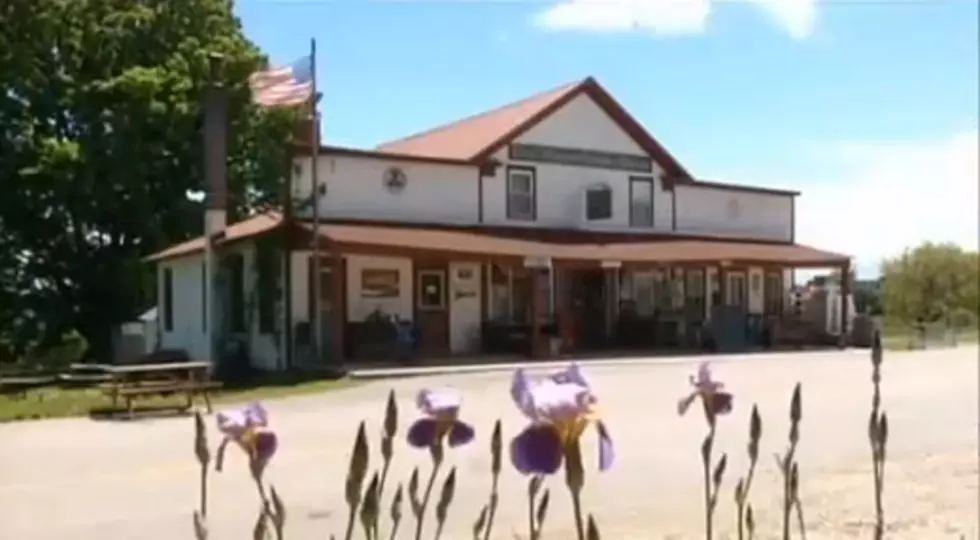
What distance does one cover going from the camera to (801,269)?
8.37 ft

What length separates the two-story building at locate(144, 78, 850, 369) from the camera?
Answer: 1893 millimetres

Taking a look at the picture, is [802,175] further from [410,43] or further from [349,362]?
[349,362]

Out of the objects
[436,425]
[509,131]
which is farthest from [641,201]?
[436,425]

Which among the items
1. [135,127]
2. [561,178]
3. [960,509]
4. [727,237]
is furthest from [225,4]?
[960,509]

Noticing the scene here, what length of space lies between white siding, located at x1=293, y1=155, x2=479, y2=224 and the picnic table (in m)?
0.32

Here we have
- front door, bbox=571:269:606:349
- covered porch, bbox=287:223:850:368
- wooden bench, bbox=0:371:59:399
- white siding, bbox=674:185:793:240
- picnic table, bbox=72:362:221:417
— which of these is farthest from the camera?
front door, bbox=571:269:606:349

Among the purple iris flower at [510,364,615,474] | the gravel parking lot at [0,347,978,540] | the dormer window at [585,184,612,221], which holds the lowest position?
the gravel parking lot at [0,347,978,540]

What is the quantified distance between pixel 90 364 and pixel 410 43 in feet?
2.47

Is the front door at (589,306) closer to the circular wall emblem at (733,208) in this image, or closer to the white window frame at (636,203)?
the white window frame at (636,203)

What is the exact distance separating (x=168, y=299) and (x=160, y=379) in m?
0.37

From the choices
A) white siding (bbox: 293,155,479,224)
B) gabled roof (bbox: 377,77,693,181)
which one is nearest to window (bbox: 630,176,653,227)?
gabled roof (bbox: 377,77,693,181)

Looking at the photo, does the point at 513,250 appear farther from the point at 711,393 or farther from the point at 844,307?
the point at 711,393

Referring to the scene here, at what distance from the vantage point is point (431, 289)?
3.25m

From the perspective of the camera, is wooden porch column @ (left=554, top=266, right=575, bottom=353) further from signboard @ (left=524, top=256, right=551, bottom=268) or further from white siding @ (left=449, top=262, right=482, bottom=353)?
white siding @ (left=449, top=262, right=482, bottom=353)
